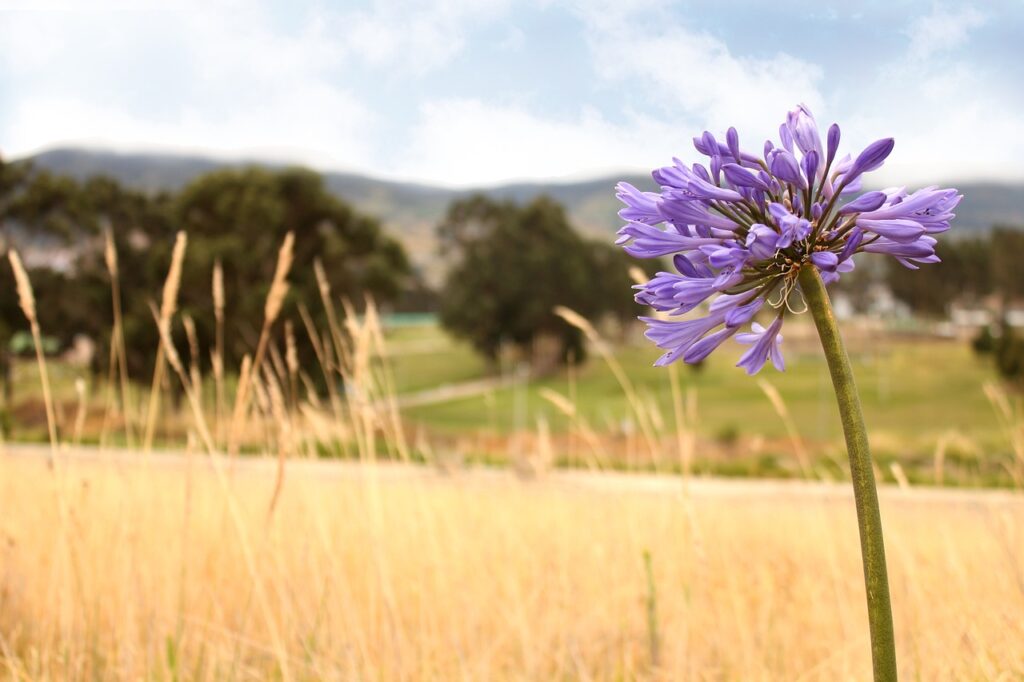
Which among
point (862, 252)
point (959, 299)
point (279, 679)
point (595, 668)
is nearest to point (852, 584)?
point (595, 668)

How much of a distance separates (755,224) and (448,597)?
3.35m

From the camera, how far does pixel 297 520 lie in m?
5.13

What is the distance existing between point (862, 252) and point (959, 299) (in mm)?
→ 88898

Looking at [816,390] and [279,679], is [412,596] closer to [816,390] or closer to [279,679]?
[279,679]

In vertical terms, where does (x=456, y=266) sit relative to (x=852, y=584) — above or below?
above

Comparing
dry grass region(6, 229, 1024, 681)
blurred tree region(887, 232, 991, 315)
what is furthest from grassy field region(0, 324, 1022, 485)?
blurred tree region(887, 232, 991, 315)

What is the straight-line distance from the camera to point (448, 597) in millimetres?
4191

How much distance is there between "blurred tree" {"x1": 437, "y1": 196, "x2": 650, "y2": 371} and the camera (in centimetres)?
5166

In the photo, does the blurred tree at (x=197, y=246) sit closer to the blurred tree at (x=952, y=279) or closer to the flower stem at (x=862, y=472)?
the flower stem at (x=862, y=472)

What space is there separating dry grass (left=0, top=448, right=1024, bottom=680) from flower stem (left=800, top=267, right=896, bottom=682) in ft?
4.66

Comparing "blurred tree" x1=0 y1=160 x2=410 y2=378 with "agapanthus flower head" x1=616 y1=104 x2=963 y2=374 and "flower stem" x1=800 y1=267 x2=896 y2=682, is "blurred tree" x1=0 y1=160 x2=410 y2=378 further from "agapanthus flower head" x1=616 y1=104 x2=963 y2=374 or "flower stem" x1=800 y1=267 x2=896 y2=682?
"flower stem" x1=800 y1=267 x2=896 y2=682

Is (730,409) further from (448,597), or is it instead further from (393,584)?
(448,597)

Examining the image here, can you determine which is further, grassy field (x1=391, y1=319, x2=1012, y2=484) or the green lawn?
the green lawn

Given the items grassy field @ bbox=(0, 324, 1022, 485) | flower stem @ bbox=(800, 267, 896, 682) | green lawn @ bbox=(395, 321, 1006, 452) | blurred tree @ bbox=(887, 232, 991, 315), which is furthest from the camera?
blurred tree @ bbox=(887, 232, 991, 315)
